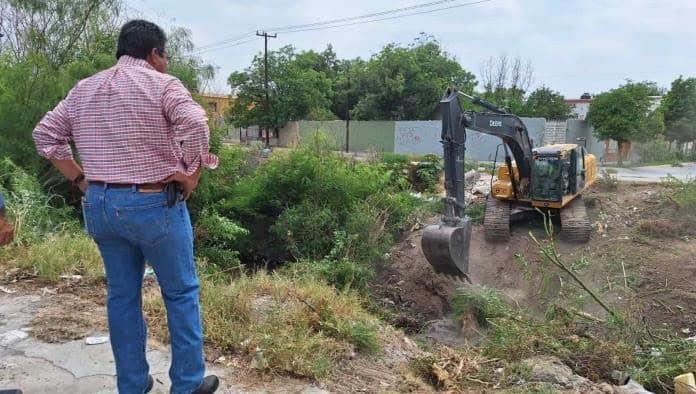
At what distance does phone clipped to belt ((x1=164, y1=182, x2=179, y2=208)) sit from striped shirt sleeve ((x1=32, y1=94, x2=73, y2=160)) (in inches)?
24.4

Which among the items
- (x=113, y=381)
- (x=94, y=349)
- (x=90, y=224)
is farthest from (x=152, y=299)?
(x=90, y=224)

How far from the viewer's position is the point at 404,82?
3369 centimetres

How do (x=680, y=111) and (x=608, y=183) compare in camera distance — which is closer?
(x=608, y=183)

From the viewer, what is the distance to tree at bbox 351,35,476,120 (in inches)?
1325

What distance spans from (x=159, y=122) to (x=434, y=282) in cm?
656

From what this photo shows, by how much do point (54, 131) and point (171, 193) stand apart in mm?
698

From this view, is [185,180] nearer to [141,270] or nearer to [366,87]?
[141,270]

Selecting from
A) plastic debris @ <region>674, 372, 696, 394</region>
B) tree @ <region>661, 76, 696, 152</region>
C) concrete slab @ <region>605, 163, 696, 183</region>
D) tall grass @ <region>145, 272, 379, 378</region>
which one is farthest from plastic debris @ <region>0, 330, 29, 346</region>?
tree @ <region>661, 76, 696, 152</region>

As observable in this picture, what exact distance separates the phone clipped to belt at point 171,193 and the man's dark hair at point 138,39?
0.61 metres

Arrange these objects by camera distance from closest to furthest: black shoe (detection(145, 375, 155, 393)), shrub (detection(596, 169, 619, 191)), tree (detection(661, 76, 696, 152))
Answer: black shoe (detection(145, 375, 155, 393))
shrub (detection(596, 169, 619, 191))
tree (detection(661, 76, 696, 152))

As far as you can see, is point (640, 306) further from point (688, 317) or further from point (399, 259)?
point (399, 259)

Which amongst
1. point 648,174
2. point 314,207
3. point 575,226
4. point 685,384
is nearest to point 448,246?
point 314,207

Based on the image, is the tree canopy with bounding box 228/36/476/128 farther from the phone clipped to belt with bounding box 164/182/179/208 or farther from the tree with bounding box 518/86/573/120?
the phone clipped to belt with bounding box 164/182/179/208

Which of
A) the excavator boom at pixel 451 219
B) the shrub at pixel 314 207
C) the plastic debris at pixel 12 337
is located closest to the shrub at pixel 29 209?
the plastic debris at pixel 12 337
